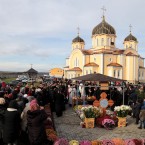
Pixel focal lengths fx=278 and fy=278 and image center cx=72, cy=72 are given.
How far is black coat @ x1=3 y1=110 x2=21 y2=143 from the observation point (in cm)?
742

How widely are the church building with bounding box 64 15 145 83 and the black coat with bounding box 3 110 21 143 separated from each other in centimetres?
5073

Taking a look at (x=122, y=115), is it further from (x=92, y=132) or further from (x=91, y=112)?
(x=92, y=132)

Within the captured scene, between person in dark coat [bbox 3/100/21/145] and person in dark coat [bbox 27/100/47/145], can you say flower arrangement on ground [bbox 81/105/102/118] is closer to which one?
person in dark coat [bbox 27/100/47/145]

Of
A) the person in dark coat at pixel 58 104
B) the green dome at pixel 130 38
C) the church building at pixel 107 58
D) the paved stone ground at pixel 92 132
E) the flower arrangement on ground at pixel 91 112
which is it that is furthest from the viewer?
the green dome at pixel 130 38

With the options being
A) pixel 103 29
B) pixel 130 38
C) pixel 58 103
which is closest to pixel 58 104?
pixel 58 103

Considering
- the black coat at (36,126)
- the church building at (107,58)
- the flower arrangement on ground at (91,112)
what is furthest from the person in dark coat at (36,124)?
the church building at (107,58)

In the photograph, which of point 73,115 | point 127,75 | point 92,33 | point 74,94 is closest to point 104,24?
point 92,33

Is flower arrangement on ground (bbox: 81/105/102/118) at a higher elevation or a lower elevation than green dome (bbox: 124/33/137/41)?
lower

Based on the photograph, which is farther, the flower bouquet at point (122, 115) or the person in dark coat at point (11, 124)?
the flower bouquet at point (122, 115)

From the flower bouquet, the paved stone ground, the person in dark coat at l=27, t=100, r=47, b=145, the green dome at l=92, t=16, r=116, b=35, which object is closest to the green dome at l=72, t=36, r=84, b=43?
the green dome at l=92, t=16, r=116, b=35

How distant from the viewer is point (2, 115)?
780cm

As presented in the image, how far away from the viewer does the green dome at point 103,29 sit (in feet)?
196

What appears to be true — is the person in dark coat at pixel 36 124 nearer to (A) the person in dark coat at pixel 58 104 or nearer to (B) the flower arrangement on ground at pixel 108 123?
(B) the flower arrangement on ground at pixel 108 123

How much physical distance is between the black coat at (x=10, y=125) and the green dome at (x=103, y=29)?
53.4 metres
